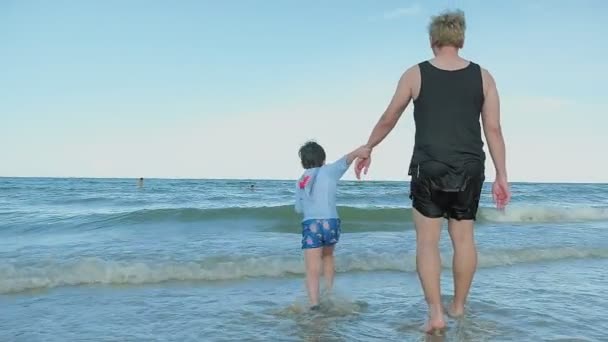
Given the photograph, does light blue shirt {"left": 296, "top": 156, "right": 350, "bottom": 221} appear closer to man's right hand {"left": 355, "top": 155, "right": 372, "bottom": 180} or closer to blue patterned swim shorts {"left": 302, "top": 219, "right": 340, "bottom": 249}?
blue patterned swim shorts {"left": 302, "top": 219, "right": 340, "bottom": 249}

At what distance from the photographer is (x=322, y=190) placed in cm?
439

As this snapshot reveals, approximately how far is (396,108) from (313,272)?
5.51 ft

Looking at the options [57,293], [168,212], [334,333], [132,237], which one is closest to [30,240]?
[132,237]

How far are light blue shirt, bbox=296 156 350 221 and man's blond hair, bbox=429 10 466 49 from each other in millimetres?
1390

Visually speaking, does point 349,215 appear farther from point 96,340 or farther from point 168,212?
point 96,340

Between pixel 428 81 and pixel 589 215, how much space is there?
16.5m

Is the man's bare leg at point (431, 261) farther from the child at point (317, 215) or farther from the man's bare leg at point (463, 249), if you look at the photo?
the child at point (317, 215)

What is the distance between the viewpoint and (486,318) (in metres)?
3.80

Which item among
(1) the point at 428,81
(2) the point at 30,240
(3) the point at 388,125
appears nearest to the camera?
(1) the point at 428,81

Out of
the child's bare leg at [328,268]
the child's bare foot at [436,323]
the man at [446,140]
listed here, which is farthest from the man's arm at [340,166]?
the child's bare foot at [436,323]

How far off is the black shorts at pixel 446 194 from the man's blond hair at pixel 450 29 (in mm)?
784

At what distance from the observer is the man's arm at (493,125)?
3197 millimetres

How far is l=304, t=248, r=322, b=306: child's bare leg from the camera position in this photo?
4.31m

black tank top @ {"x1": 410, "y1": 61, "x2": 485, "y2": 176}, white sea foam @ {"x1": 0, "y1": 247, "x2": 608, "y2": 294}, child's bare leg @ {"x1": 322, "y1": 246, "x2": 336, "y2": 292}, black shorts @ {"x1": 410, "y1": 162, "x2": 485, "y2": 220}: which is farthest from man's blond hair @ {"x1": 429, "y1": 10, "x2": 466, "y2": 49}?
white sea foam @ {"x1": 0, "y1": 247, "x2": 608, "y2": 294}
